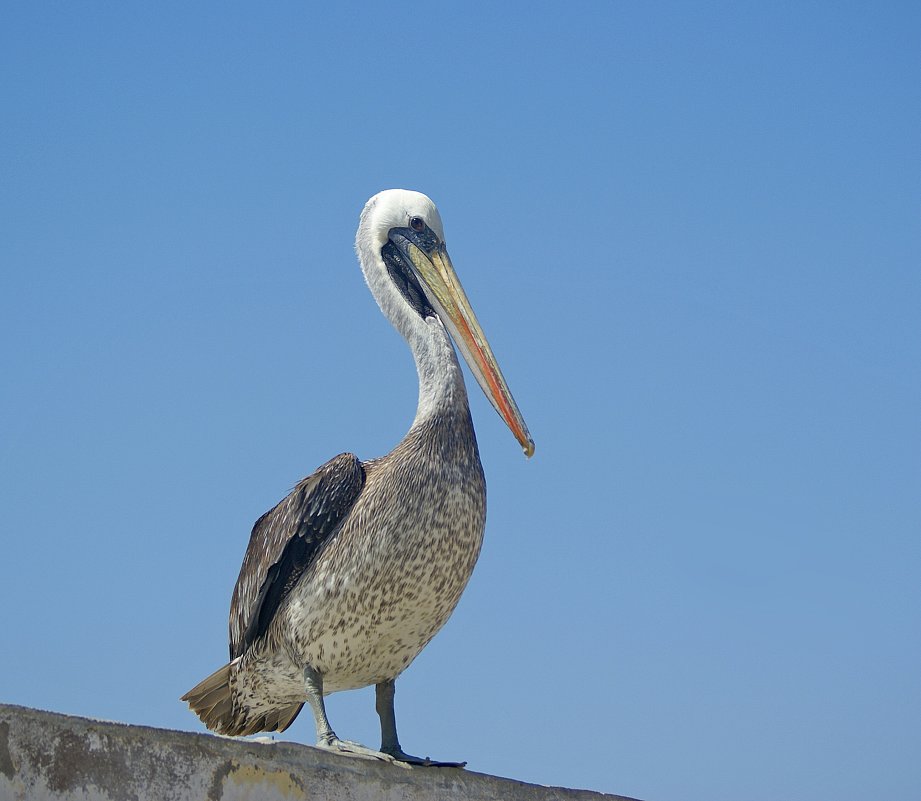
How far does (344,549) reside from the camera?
257 inches

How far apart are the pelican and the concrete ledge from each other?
65cm

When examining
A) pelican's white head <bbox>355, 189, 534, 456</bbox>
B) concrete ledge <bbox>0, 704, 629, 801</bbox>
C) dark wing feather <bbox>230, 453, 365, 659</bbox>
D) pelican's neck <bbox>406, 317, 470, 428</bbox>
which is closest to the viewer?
concrete ledge <bbox>0, 704, 629, 801</bbox>

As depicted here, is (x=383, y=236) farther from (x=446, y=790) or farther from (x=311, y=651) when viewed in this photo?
(x=446, y=790)

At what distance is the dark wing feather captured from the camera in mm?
6691

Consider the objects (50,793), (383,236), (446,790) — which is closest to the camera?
(50,793)

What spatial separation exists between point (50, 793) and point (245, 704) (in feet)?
9.25

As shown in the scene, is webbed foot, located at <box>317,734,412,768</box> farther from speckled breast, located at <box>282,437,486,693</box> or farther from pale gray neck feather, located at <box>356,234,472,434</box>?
pale gray neck feather, located at <box>356,234,472,434</box>

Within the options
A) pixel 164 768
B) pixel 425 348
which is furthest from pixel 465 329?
pixel 164 768

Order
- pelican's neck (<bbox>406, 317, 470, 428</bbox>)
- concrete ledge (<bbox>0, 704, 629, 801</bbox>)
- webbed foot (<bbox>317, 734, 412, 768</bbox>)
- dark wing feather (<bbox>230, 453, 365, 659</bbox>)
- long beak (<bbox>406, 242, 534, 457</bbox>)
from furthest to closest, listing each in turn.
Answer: long beak (<bbox>406, 242, 534, 457</bbox>), pelican's neck (<bbox>406, 317, 470, 428</bbox>), dark wing feather (<bbox>230, 453, 365, 659</bbox>), webbed foot (<bbox>317, 734, 412, 768</bbox>), concrete ledge (<bbox>0, 704, 629, 801</bbox>)

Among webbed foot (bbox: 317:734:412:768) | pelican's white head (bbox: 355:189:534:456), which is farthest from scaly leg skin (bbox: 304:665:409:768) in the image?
pelican's white head (bbox: 355:189:534:456)

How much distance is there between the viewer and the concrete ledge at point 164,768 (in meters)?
4.27

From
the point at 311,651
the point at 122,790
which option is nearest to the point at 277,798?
the point at 122,790

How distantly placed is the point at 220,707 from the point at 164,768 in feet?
8.53

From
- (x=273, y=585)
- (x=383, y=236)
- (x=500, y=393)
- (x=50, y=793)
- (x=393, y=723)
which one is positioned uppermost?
(x=383, y=236)
